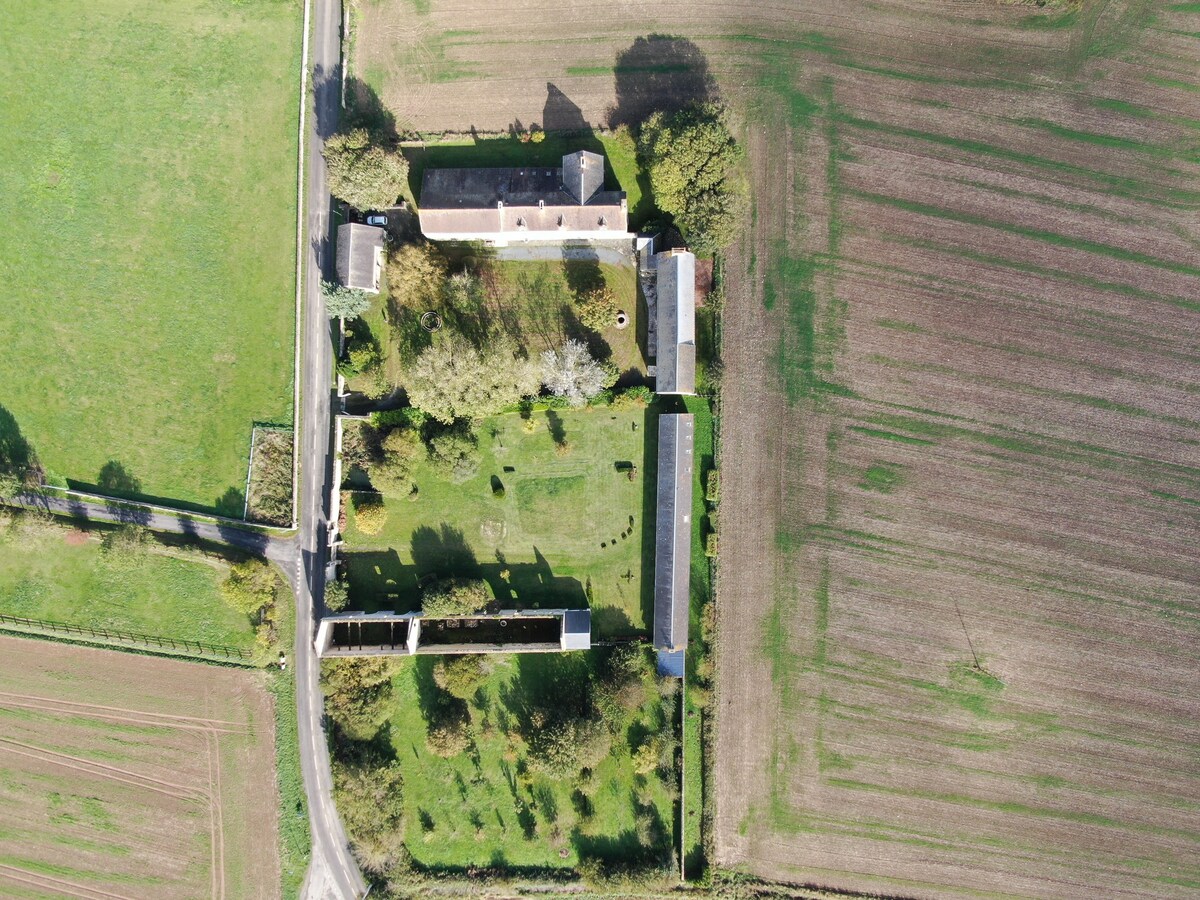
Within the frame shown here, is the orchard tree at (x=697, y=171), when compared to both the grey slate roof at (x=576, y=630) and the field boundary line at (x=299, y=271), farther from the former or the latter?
the grey slate roof at (x=576, y=630)

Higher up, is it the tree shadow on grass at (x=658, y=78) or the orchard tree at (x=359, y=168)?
the tree shadow on grass at (x=658, y=78)

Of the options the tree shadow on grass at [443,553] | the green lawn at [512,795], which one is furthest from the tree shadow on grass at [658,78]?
the green lawn at [512,795]

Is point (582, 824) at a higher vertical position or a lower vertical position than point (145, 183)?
lower

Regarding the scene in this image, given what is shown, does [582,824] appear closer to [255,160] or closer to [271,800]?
[271,800]

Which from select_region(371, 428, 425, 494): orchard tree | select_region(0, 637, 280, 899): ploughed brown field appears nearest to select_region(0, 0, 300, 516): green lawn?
select_region(371, 428, 425, 494): orchard tree

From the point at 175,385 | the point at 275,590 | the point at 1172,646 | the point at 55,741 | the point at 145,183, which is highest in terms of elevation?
the point at 145,183

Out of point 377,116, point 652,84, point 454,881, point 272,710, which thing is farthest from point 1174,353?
point 272,710
